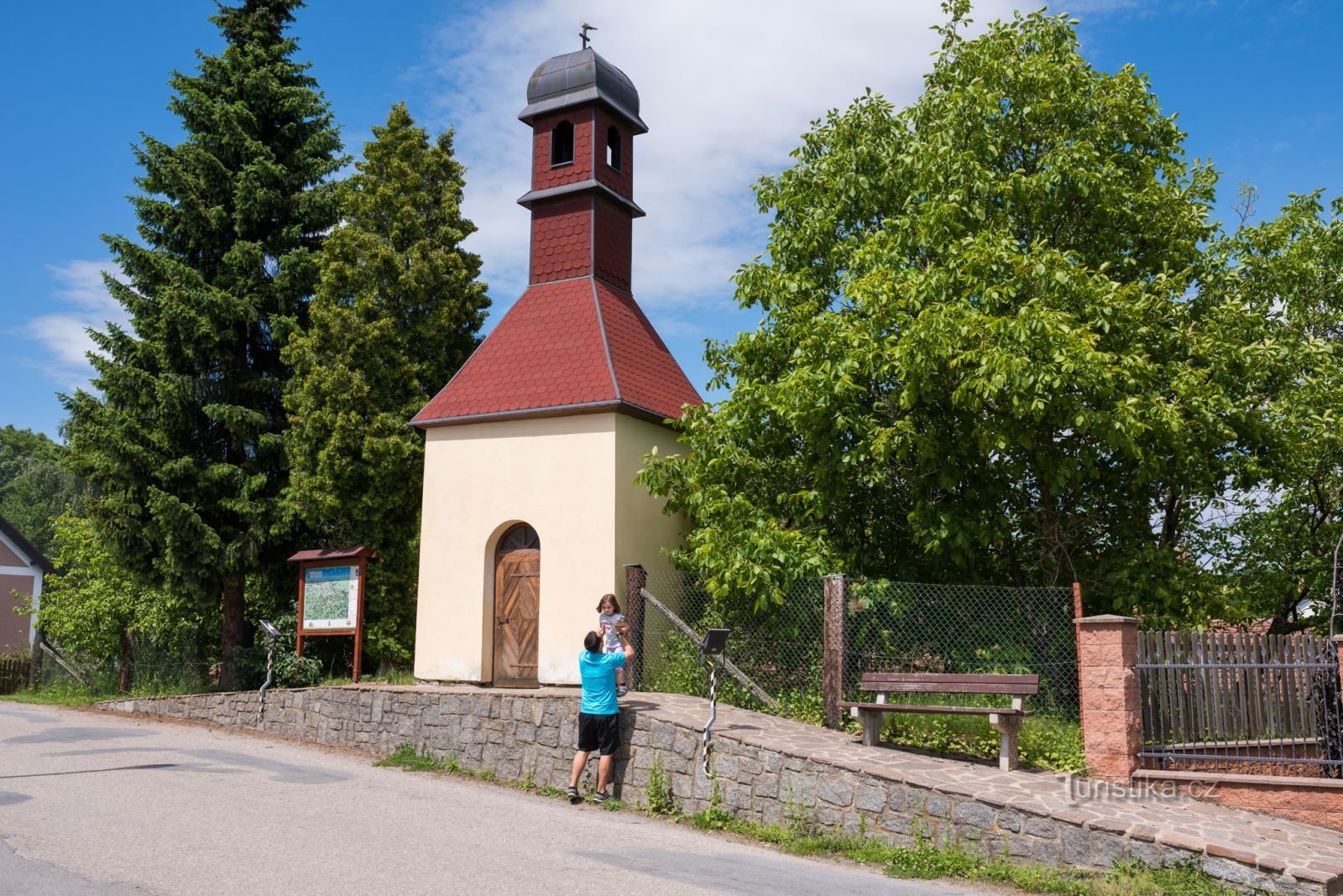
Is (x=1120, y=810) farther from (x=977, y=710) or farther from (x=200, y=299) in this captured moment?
(x=200, y=299)

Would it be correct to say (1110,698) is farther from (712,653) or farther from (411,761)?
(411,761)

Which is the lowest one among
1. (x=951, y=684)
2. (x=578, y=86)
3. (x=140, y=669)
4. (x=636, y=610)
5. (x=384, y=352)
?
(x=140, y=669)

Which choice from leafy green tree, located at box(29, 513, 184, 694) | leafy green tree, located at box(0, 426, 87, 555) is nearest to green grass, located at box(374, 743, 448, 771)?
leafy green tree, located at box(29, 513, 184, 694)

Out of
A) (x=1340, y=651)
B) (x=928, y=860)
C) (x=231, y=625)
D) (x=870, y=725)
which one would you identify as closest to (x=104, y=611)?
(x=231, y=625)

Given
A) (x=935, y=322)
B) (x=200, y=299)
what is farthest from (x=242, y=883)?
(x=200, y=299)

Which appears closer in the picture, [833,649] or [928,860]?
[928,860]

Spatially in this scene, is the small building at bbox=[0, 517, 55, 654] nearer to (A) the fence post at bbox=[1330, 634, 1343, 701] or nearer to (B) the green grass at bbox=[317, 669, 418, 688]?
(B) the green grass at bbox=[317, 669, 418, 688]

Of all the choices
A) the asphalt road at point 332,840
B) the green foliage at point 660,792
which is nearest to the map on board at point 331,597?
the asphalt road at point 332,840

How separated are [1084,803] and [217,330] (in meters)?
15.5

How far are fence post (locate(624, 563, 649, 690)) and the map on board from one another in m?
4.68

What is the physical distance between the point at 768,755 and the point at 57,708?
14.9 metres

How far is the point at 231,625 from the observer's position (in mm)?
18328

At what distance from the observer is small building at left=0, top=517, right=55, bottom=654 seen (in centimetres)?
3073

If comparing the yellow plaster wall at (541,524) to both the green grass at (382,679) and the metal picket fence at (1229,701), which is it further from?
the metal picket fence at (1229,701)
